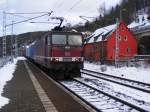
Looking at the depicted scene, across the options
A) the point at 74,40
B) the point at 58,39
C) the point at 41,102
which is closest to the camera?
the point at 41,102

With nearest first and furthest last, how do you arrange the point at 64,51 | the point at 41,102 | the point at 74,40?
1. the point at 41,102
2. the point at 64,51
3. the point at 74,40

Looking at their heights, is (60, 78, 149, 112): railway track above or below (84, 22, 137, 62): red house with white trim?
below

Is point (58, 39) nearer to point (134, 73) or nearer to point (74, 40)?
point (74, 40)

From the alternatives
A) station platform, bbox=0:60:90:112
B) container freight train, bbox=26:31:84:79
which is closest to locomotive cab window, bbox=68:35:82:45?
container freight train, bbox=26:31:84:79

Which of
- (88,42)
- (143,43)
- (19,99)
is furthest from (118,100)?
(88,42)

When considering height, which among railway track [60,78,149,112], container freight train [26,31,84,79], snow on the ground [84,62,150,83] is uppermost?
→ container freight train [26,31,84,79]

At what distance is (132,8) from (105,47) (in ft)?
198

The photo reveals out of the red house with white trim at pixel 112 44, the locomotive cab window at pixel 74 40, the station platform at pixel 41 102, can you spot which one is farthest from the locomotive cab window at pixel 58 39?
the red house with white trim at pixel 112 44

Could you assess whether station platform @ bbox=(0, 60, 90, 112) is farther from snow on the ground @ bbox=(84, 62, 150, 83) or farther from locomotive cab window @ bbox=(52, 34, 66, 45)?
snow on the ground @ bbox=(84, 62, 150, 83)

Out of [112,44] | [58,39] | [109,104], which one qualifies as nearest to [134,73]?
[58,39]

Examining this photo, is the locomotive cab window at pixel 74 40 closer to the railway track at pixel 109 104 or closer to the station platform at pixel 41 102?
the station platform at pixel 41 102

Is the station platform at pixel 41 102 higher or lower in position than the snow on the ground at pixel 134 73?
lower

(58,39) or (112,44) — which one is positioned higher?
(112,44)

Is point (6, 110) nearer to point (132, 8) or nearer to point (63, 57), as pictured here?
point (63, 57)
